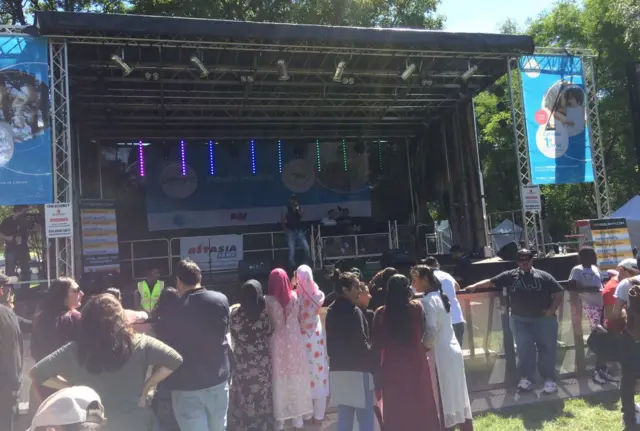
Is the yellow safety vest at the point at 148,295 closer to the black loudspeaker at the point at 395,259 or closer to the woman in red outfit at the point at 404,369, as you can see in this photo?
the black loudspeaker at the point at 395,259

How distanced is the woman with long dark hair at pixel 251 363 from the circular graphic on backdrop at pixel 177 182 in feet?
36.7

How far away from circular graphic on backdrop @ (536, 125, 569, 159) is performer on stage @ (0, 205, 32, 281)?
1034 centimetres

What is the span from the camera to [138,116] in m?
12.8

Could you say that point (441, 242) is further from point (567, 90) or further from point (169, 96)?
point (169, 96)

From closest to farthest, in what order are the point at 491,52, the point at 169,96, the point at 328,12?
the point at 491,52
the point at 169,96
the point at 328,12

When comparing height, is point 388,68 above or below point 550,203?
above

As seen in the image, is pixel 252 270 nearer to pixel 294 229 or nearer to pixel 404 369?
pixel 294 229

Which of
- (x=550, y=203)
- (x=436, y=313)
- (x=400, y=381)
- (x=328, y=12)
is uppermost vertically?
(x=328, y=12)

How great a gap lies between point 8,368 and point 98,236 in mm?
7593

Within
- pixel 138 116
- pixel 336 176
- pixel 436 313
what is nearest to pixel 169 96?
pixel 138 116

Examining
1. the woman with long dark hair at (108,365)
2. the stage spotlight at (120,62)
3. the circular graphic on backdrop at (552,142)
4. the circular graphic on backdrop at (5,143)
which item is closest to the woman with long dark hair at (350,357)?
the woman with long dark hair at (108,365)

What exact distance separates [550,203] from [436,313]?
2070 cm

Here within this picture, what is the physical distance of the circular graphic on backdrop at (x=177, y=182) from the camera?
14789 mm

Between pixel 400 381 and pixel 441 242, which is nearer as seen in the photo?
pixel 400 381
